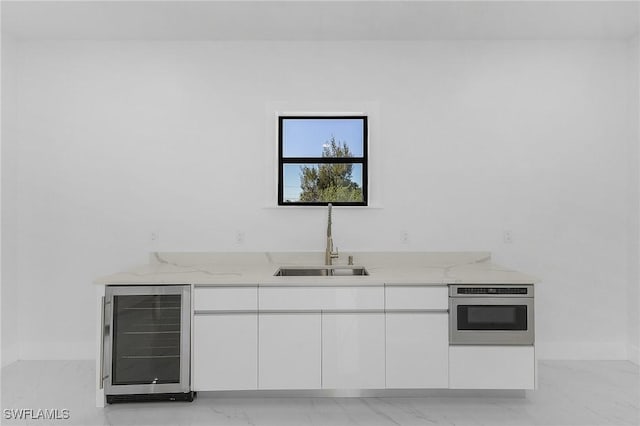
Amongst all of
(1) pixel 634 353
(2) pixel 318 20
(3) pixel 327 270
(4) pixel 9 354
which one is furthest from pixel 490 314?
(4) pixel 9 354

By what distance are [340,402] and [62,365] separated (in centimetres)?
217

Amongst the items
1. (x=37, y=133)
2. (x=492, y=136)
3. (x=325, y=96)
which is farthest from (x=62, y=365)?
(x=492, y=136)

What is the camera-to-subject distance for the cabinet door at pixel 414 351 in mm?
2699

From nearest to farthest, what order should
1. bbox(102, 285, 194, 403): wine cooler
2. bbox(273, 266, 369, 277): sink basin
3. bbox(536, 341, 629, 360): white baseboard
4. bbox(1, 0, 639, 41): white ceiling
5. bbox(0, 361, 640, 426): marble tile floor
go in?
bbox(0, 361, 640, 426): marble tile floor → bbox(102, 285, 194, 403): wine cooler → bbox(1, 0, 639, 41): white ceiling → bbox(273, 266, 369, 277): sink basin → bbox(536, 341, 629, 360): white baseboard

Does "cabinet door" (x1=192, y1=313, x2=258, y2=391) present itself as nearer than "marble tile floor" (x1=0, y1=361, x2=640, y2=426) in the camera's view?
No

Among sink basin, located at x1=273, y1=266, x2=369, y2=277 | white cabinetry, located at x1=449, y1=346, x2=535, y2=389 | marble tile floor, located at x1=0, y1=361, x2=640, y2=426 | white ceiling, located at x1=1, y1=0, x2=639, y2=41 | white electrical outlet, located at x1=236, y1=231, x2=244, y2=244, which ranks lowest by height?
marble tile floor, located at x1=0, y1=361, x2=640, y2=426

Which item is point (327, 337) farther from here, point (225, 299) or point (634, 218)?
point (634, 218)

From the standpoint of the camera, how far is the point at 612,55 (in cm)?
348

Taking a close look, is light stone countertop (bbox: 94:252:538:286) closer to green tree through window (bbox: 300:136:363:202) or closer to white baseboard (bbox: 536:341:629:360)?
green tree through window (bbox: 300:136:363:202)

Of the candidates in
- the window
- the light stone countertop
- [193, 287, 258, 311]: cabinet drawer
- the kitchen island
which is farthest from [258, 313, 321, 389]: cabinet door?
the window

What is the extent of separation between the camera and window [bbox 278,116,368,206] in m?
3.52

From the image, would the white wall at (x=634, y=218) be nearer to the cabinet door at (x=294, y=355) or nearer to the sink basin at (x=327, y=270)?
the sink basin at (x=327, y=270)

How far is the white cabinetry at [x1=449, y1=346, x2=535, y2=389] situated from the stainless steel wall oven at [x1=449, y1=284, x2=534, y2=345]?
1.8 inches

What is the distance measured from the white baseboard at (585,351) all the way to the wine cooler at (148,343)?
8.88 ft
